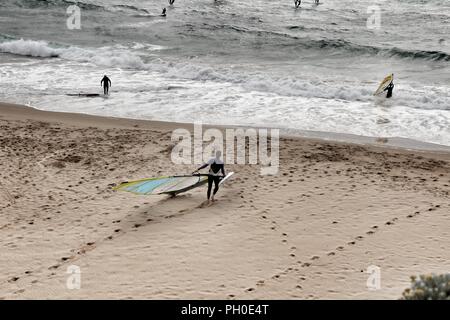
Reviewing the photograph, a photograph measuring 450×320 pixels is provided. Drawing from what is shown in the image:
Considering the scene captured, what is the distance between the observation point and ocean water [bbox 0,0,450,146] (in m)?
18.0

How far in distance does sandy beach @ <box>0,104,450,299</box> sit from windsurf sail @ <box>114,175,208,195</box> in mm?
243

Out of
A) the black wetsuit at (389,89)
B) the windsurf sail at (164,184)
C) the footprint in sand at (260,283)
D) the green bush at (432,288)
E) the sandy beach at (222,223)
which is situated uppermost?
the black wetsuit at (389,89)

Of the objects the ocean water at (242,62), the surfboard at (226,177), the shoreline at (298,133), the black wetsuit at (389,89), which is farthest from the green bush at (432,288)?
the black wetsuit at (389,89)

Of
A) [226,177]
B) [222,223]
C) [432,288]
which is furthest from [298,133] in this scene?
[432,288]

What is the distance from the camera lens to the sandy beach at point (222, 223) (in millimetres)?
8250

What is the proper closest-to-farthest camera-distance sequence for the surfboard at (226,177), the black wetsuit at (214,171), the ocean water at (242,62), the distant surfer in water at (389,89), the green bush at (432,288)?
the green bush at (432,288), the black wetsuit at (214,171), the surfboard at (226,177), the ocean water at (242,62), the distant surfer in water at (389,89)

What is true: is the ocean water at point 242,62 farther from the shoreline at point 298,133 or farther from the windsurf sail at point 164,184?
the windsurf sail at point 164,184

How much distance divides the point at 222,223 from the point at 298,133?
6.50 metres

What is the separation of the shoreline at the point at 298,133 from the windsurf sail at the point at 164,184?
4.78 metres

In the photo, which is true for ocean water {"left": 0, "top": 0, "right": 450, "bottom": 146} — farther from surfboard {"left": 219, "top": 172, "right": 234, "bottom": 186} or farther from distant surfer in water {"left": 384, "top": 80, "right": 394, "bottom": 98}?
surfboard {"left": 219, "top": 172, "right": 234, "bottom": 186}

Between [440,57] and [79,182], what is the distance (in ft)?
68.6

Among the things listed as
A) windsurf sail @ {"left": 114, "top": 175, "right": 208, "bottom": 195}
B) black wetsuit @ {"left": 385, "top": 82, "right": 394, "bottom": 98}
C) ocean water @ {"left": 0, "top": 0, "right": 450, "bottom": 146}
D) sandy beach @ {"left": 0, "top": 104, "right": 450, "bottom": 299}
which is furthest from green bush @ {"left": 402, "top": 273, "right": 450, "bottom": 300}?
black wetsuit @ {"left": 385, "top": 82, "right": 394, "bottom": 98}

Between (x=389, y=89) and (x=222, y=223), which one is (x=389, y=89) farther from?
(x=222, y=223)

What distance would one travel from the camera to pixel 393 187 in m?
12.1
